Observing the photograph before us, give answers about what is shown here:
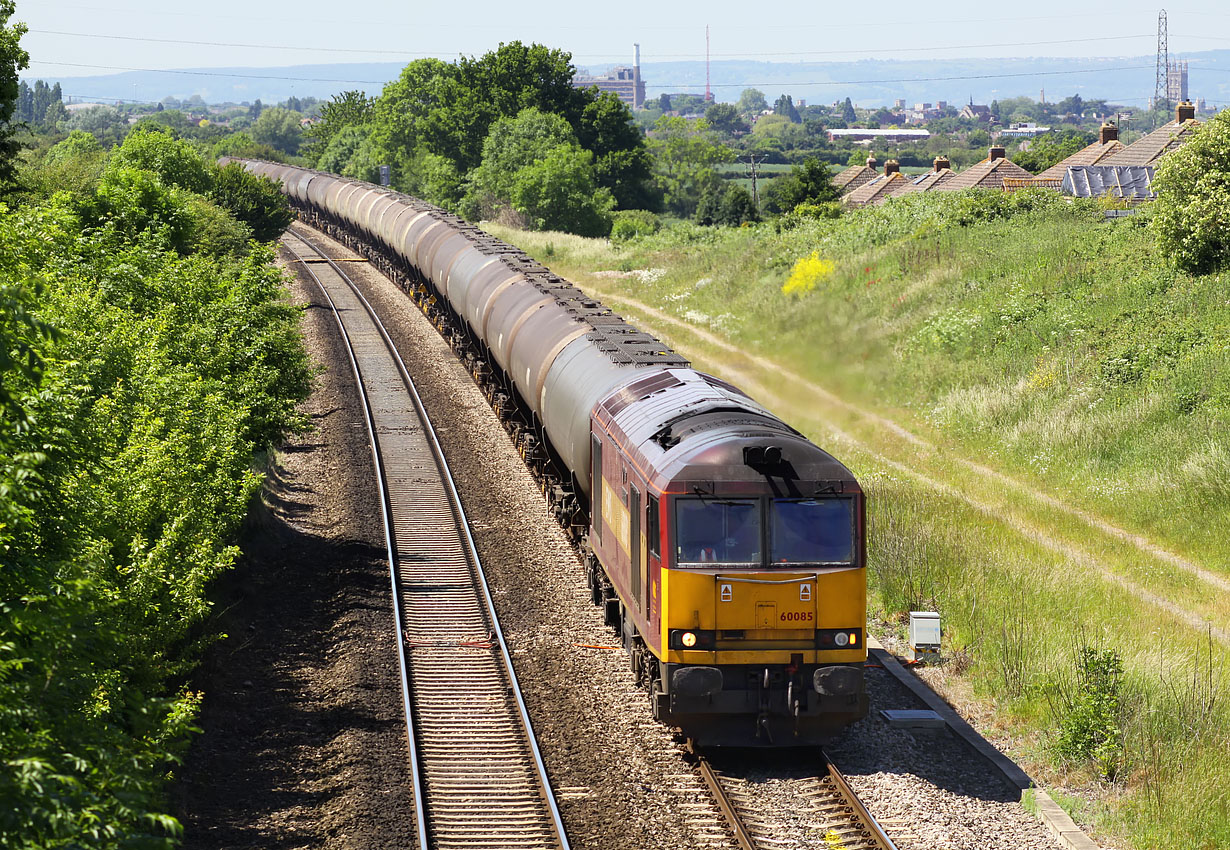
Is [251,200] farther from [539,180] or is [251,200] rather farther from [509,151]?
[509,151]

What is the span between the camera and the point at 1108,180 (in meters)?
71.7

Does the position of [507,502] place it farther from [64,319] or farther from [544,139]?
[544,139]

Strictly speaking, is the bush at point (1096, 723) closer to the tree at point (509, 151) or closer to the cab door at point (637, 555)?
the cab door at point (637, 555)

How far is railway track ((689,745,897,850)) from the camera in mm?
12398

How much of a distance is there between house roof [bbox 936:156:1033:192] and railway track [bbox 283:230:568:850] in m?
62.2

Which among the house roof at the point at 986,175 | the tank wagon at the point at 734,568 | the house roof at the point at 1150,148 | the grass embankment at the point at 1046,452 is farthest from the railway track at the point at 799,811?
the house roof at the point at 986,175

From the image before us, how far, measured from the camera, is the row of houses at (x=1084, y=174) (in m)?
70.4

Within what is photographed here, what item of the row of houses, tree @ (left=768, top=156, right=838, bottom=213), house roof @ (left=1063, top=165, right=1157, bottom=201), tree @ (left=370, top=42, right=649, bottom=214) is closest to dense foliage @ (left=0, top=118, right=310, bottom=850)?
the row of houses

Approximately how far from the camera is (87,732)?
904 centimetres

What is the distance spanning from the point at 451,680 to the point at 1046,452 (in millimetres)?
16740

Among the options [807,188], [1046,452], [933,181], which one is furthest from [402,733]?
[933,181]

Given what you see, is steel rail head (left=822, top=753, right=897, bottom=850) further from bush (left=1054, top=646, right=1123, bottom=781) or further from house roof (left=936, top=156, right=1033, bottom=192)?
house roof (left=936, top=156, right=1033, bottom=192)

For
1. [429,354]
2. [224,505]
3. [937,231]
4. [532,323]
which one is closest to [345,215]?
[429,354]

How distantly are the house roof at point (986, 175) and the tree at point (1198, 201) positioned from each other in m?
48.8
